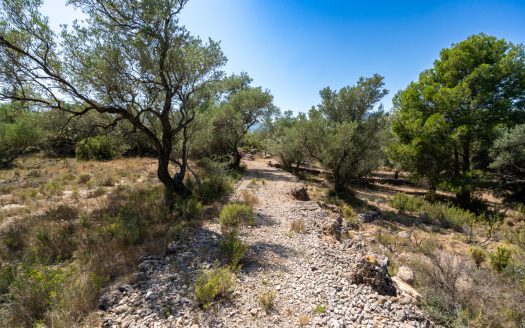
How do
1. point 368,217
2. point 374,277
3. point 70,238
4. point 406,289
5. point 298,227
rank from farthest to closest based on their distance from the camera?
point 368,217 < point 298,227 < point 70,238 < point 406,289 < point 374,277

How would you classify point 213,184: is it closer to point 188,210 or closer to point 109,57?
point 188,210

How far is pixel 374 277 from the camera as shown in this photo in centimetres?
507

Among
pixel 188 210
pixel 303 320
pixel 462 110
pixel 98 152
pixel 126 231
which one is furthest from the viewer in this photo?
pixel 98 152

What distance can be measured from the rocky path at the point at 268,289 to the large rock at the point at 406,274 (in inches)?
41.4

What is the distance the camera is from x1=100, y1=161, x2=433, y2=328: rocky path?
13.0ft

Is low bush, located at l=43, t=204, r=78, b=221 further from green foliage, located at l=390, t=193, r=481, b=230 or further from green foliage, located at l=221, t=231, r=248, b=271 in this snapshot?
green foliage, located at l=390, t=193, r=481, b=230

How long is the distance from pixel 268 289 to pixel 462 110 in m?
16.3

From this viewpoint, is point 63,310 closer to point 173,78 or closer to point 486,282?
point 486,282

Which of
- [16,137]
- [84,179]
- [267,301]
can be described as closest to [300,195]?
[267,301]

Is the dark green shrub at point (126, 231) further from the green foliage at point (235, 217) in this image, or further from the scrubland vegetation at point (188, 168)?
the green foliage at point (235, 217)

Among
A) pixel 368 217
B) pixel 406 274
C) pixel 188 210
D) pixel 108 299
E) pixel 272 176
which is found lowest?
pixel 368 217

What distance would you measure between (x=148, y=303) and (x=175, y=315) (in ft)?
2.17

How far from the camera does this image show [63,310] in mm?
3570

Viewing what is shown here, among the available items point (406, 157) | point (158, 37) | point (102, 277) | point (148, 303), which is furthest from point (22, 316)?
point (406, 157)
